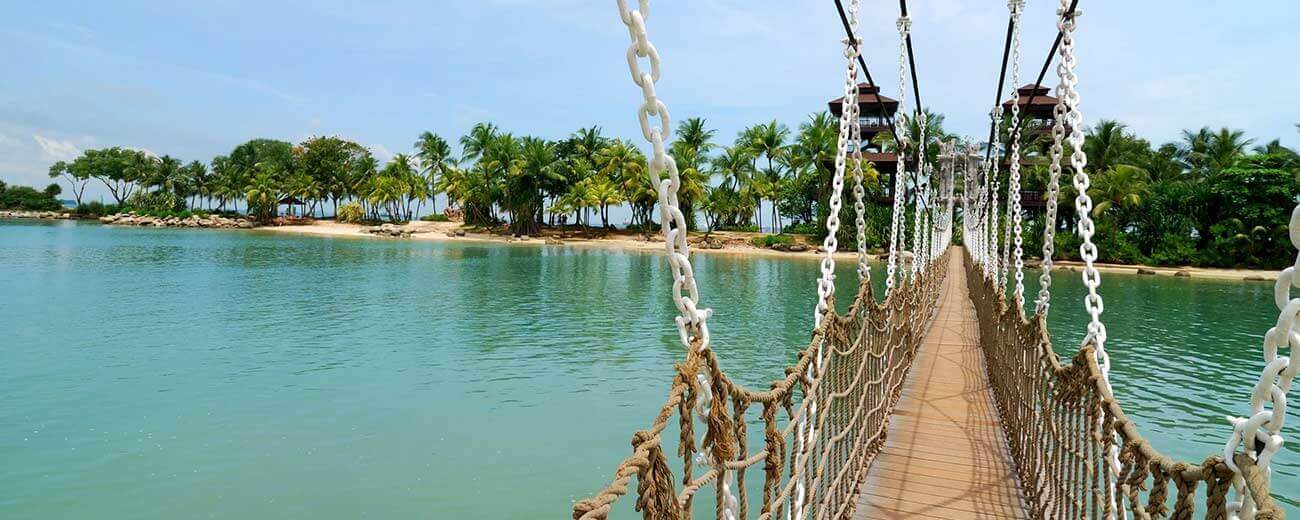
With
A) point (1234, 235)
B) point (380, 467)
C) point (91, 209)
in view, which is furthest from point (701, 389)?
point (91, 209)

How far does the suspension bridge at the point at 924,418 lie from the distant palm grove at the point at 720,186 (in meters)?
12.3

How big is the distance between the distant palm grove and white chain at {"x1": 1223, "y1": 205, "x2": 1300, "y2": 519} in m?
16.1

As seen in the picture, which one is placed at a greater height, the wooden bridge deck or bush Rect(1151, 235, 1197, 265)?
bush Rect(1151, 235, 1197, 265)

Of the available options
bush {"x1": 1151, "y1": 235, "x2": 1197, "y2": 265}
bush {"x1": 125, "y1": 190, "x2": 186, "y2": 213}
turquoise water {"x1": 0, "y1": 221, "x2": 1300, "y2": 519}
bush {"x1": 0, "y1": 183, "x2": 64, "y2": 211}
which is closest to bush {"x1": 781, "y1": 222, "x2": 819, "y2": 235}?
bush {"x1": 1151, "y1": 235, "x2": 1197, "y2": 265}

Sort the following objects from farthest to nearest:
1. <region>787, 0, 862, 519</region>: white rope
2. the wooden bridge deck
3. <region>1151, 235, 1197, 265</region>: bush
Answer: <region>1151, 235, 1197, 265</region>: bush < the wooden bridge deck < <region>787, 0, 862, 519</region>: white rope

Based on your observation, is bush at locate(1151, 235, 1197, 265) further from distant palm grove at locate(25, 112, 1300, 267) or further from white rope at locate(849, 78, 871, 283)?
white rope at locate(849, 78, 871, 283)

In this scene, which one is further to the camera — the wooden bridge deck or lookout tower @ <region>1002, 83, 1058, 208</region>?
lookout tower @ <region>1002, 83, 1058, 208</region>

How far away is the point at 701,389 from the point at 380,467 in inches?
199

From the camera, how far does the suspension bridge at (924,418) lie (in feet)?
4.90

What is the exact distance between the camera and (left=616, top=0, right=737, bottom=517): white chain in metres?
1.51

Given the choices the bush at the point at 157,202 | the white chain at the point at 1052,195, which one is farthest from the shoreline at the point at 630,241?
the white chain at the point at 1052,195

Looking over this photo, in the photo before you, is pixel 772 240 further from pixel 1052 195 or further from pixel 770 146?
pixel 1052 195

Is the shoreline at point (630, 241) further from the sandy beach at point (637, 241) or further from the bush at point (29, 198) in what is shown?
the bush at point (29, 198)

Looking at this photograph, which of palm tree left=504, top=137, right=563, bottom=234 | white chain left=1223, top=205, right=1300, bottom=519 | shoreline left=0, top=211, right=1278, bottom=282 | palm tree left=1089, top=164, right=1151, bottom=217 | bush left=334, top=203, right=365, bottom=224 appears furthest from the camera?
bush left=334, top=203, right=365, bottom=224
